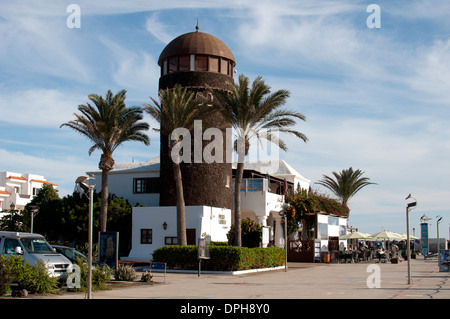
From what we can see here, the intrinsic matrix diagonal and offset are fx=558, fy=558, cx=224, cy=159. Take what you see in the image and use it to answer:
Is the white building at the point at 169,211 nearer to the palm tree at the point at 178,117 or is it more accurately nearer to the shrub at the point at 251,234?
the shrub at the point at 251,234

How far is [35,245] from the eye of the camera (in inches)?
757

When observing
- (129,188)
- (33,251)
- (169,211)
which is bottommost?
(33,251)

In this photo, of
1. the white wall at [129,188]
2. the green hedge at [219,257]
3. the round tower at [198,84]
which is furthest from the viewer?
the white wall at [129,188]

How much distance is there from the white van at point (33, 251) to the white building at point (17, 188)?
55935mm

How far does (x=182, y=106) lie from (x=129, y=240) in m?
11.6

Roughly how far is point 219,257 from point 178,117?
8307 millimetres

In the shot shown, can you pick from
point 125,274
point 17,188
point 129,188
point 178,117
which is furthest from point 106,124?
point 17,188

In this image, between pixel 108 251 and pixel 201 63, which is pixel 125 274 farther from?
pixel 201 63

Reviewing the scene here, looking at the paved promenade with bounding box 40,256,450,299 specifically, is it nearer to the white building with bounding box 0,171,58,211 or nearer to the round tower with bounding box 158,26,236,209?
the round tower with bounding box 158,26,236,209

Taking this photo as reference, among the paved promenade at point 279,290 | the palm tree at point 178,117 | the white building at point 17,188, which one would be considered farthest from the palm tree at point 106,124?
the white building at point 17,188

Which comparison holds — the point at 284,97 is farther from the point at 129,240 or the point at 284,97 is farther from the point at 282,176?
the point at 282,176

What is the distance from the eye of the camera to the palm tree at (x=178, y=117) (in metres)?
31.2
